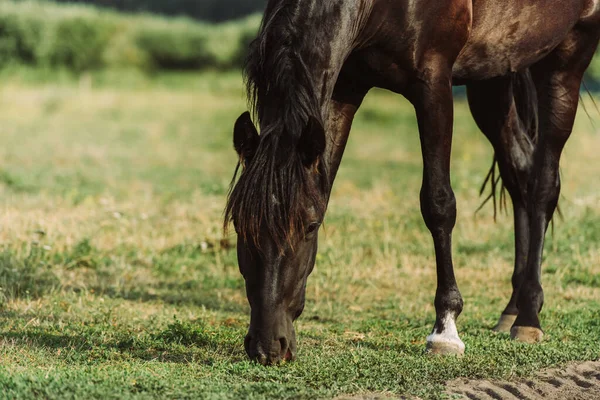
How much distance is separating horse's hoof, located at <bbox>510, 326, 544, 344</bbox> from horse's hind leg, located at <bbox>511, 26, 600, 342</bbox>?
52 cm

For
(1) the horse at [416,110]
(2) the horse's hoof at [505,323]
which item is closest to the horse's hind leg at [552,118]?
(1) the horse at [416,110]

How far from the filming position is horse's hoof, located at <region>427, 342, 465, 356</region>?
17.4 feet

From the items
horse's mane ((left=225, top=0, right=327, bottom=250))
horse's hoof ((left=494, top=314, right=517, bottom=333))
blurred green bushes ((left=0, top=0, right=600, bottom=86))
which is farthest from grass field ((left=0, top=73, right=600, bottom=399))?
blurred green bushes ((left=0, top=0, right=600, bottom=86))

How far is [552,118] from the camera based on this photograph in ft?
22.4

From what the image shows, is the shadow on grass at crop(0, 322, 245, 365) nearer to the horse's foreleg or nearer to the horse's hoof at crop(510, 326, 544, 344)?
the horse's foreleg

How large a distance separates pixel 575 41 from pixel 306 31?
2.91m

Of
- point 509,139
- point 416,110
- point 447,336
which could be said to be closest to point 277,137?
point 416,110

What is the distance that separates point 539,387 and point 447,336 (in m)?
0.74

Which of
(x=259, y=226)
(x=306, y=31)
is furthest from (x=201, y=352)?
(x=306, y=31)

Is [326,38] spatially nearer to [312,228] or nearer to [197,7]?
[312,228]

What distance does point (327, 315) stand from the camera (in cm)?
709

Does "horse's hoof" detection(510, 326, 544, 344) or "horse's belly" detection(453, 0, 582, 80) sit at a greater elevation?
"horse's belly" detection(453, 0, 582, 80)

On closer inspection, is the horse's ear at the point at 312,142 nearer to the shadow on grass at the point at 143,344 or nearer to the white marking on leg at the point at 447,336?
the shadow on grass at the point at 143,344

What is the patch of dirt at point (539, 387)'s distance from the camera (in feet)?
15.0
